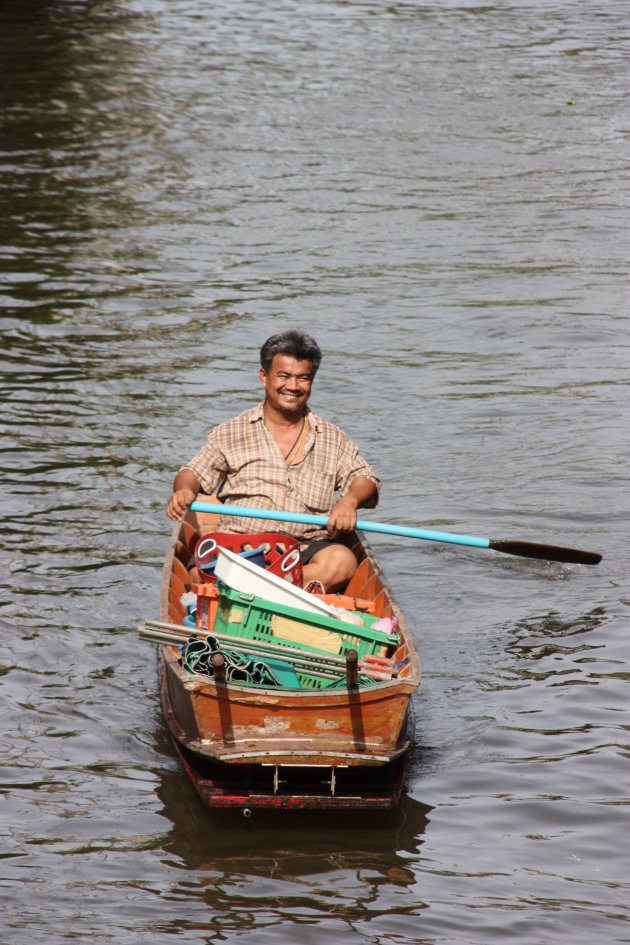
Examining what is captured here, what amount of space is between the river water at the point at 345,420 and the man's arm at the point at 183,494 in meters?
0.97

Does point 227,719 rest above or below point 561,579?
above

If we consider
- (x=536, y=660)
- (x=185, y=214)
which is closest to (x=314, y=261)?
(x=185, y=214)

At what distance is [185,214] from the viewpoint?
1565 cm

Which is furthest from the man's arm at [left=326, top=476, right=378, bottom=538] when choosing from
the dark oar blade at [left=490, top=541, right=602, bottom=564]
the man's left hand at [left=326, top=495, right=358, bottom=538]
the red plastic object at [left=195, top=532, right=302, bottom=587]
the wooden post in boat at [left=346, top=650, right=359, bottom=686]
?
the wooden post in boat at [left=346, top=650, right=359, bottom=686]

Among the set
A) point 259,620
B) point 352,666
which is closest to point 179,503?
point 259,620

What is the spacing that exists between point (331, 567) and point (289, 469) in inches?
20.7

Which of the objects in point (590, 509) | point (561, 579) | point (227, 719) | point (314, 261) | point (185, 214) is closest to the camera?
point (227, 719)

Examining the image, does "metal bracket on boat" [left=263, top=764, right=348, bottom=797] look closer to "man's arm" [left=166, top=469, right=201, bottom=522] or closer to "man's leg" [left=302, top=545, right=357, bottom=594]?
"man's leg" [left=302, top=545, right=357, bottom=594]

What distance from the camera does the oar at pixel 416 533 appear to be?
6066 millimetres

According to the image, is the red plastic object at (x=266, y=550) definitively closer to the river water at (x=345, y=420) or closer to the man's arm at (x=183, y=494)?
the man's arm at (x=183, y=494)

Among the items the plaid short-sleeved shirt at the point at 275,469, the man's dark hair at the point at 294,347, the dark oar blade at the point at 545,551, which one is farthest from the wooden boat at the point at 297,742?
the man's dark hair at the point at 294,347

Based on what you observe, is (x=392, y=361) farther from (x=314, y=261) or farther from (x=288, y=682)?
(x=288, y=682)

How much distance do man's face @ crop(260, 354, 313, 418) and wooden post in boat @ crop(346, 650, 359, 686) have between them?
1682 millimetres

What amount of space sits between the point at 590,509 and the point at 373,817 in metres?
3.89
